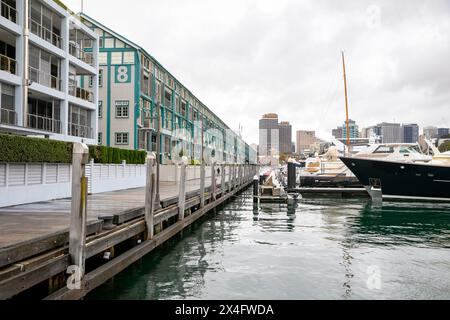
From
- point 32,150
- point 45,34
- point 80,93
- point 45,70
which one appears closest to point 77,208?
point 32,150

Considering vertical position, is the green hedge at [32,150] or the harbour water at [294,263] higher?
the green hedge at [32,150]

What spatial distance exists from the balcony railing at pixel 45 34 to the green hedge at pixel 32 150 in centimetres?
1560

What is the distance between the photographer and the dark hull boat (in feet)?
104

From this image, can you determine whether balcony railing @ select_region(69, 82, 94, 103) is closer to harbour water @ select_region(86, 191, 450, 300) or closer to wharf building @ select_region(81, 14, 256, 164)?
wharf building @ select_region(81, 14, 256, 164)

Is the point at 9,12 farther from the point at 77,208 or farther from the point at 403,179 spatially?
the point at 403,179

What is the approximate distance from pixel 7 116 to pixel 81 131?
9.77m

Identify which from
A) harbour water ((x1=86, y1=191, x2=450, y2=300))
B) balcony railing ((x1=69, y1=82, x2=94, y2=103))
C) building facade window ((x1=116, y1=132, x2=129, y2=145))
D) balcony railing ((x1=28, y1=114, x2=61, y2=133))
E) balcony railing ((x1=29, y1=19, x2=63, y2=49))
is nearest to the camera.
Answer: harbour water ((x1=86, y1=191, x2=450, y2=300))

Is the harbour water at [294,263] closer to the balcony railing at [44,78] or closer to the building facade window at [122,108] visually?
the balcony railing at [44,78]

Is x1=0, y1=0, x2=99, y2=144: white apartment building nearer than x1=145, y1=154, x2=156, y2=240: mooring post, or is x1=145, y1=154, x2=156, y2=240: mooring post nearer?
x1=145, y1=154, x2=156, y2=240: mooring post

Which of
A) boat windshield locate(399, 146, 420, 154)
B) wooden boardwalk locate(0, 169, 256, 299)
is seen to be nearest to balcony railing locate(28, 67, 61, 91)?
wooden boardwalk locate(0, 169, 256, 299)

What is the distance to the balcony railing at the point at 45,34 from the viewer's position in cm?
3009

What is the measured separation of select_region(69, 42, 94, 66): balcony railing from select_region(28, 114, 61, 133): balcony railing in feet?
23.7

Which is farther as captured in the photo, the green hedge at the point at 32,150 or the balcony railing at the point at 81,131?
the balcony railing at the point at 81,131

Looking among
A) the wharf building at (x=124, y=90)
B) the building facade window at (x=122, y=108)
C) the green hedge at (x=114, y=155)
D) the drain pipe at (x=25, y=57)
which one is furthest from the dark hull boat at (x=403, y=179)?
the building facade window at (x=122, y=108)
